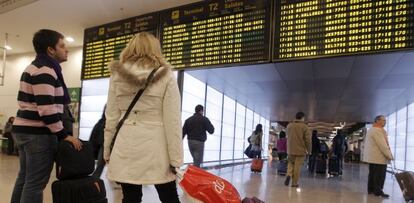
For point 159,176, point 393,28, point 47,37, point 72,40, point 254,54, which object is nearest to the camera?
point 159,176

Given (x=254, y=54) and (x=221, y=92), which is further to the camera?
(x=221, y=92)

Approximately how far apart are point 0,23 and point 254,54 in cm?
584

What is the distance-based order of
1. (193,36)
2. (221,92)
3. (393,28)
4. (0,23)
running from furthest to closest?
(221,92), (0,23), (193,36), (393,28)

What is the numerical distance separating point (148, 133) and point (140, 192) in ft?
1.29

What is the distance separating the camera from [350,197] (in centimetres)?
605

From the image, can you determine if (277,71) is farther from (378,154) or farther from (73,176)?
(73,176)

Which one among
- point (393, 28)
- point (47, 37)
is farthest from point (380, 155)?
point (47, 37)

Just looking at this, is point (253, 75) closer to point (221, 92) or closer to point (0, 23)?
point (221, 92)

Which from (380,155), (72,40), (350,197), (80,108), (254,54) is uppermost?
(72,40)

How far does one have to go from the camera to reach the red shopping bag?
2275 millimetres

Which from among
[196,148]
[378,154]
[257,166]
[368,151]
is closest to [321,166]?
[257,166]

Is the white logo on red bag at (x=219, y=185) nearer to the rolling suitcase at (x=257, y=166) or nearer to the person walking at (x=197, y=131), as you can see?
the person walking at (x=197, y=131)

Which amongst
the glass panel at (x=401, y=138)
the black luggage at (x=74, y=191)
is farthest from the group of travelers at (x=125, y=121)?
the glass panel at (x=401, y=138)

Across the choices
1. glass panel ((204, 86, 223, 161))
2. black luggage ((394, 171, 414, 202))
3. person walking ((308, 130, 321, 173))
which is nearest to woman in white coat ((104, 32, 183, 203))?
black luggage ((394, 171, 414, 202))
